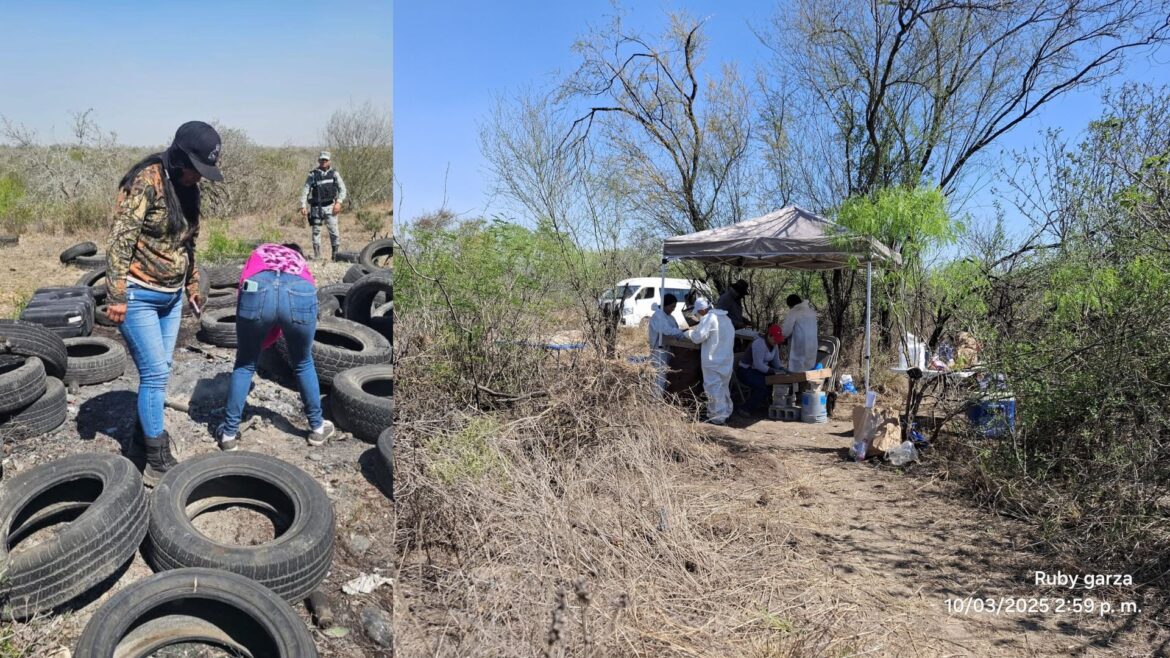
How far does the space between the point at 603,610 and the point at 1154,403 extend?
12.1 feet

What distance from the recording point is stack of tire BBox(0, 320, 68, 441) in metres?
2.19

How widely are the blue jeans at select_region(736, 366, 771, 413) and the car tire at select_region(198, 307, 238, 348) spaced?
740 centimetres

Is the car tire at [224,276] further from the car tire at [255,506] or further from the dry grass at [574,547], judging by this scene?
the dry grass at [574,547]

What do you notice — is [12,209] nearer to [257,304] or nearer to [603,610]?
[257,304]

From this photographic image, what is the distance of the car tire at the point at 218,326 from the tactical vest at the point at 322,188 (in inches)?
20.8

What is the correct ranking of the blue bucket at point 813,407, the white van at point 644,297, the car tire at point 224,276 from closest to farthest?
the car tire at point 224,276
the blue bucket at point 813,407
the white van at point 644,297

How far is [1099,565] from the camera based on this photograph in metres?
4.52

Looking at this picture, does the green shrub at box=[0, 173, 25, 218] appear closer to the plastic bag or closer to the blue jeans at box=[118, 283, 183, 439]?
the blue jeans at box=[118, 283, 183, 439]

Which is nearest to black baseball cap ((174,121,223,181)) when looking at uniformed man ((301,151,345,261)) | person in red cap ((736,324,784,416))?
uniformed man ((301,151,345,261))

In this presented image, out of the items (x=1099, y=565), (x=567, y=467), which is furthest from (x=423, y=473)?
(x=1099, y=565)

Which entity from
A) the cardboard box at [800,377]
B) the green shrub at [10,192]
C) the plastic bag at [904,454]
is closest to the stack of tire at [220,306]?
the green shrub at [10,192]

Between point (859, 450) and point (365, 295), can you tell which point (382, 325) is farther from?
point (859, 450)

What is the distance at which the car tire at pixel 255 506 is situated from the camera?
220cm

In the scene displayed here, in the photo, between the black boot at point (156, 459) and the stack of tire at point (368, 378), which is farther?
the stack of tire at point (368, 378)
